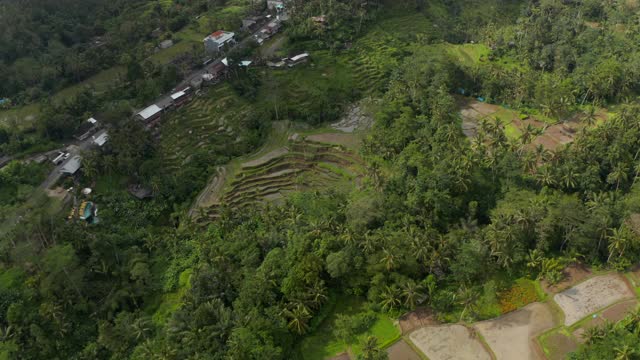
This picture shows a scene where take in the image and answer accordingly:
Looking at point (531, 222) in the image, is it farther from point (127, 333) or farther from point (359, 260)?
point (127, 333)

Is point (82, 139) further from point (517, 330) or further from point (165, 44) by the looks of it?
point (517, 330)

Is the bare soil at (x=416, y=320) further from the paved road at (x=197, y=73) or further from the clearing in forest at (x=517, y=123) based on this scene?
the paved road at (x=197, y=73)

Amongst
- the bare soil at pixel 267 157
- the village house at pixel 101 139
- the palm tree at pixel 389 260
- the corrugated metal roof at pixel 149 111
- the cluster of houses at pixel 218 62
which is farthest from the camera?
the cluster of houses at pixel 218 62

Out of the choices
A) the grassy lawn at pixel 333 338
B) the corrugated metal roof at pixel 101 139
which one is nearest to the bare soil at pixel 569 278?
the grassy lawn at pixel 333 338

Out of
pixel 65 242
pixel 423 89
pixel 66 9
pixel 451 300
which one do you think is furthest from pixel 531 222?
pixel 66 9

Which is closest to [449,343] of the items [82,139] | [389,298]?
[389,298]

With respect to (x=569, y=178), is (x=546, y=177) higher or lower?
higher
